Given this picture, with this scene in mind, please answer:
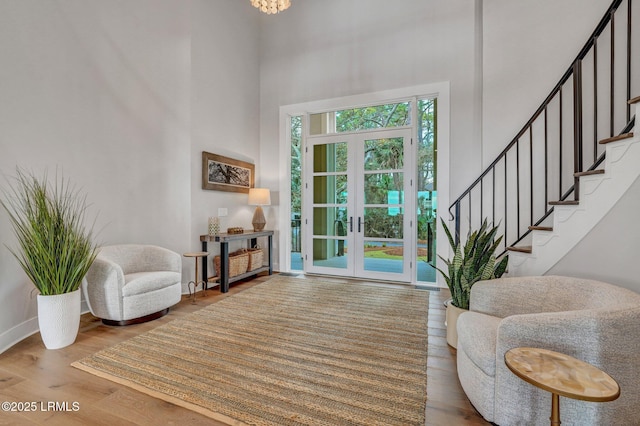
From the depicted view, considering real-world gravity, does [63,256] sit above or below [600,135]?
below

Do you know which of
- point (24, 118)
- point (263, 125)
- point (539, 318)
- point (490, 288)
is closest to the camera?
point (539, 318)

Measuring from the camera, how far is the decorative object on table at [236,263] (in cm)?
430

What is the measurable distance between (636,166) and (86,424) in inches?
138

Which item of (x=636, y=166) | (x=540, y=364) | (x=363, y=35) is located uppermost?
(x=363, y=35)

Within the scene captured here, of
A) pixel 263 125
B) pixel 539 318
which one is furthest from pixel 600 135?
pixel 263 125

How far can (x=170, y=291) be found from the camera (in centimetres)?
312

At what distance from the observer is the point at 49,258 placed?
227cm

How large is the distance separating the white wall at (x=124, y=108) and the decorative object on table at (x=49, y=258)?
0.15 meters

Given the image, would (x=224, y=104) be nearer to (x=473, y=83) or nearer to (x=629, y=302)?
(x=473, y=83)

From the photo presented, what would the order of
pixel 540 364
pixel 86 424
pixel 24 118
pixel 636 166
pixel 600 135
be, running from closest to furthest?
pixel 540 364
pixel 86 424
pixel 636 166
pixel 24 118
pixel 600 135

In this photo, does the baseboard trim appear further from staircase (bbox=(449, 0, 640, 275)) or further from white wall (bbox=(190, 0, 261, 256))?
staircase (bbox=(449, 0, 640, 275))

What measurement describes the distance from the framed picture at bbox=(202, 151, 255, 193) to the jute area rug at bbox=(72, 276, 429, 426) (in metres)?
1.87

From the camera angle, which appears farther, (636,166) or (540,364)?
(636,166)

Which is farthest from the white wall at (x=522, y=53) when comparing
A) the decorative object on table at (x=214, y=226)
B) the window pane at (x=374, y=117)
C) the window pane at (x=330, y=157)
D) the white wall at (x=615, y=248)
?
the decorative object on table at (x=214, y=226)
